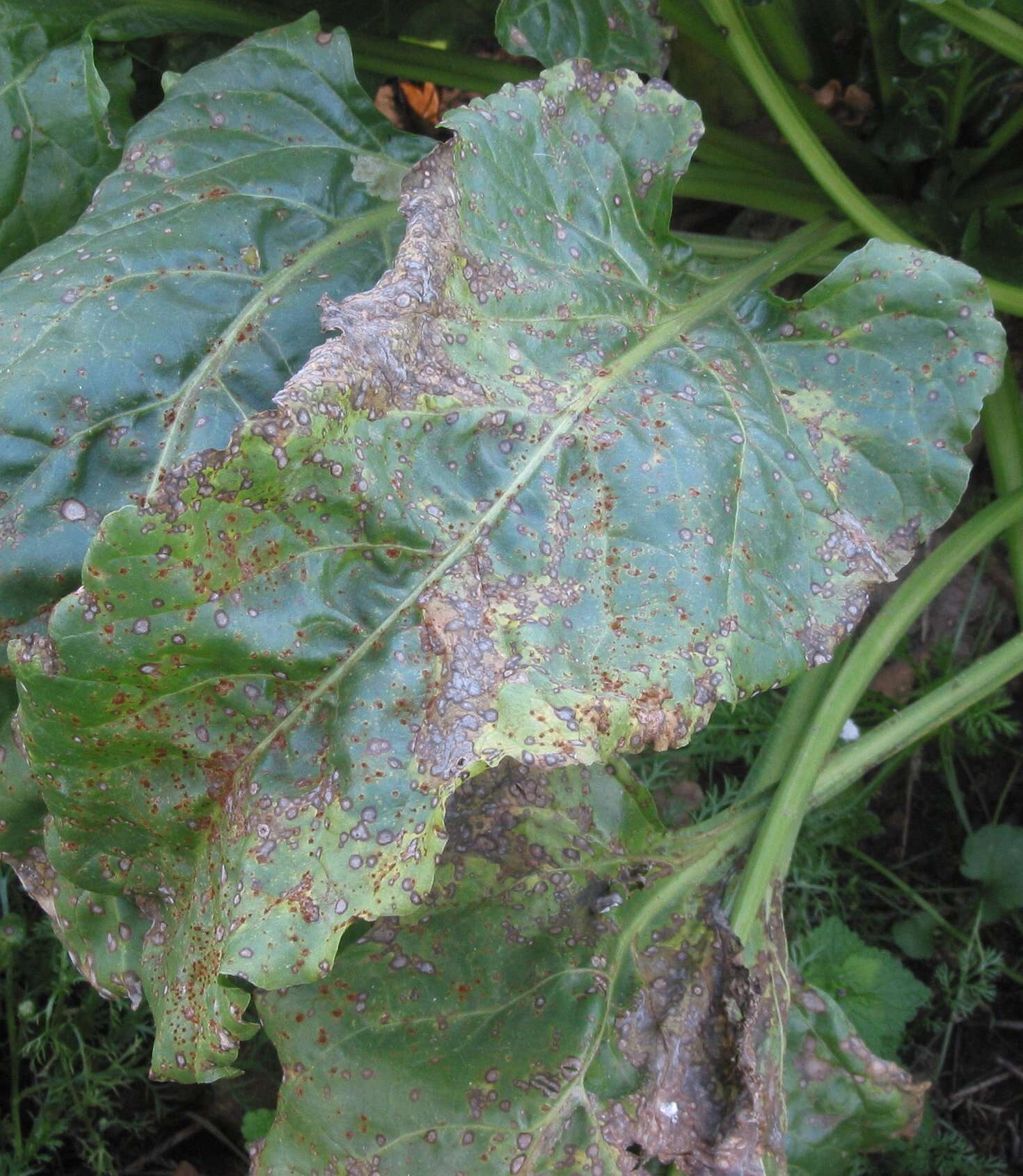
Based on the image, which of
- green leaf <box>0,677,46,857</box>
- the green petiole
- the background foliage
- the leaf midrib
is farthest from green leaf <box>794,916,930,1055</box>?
green leaf <box>0,677,46,857</box>

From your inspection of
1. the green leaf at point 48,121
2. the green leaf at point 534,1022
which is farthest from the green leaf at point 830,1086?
the green leaf at point 48,121

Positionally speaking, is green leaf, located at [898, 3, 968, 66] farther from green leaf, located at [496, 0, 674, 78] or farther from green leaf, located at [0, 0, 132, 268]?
green leaf, located at [0, 0, 132, 268]

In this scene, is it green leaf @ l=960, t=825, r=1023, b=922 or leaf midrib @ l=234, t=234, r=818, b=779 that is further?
green leaf @ l=960, t=825, r=1023, b=922

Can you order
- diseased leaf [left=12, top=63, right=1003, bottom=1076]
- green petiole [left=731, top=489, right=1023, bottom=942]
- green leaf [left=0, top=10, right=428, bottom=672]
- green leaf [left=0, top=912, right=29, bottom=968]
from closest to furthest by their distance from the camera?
1. diseased leaf [left=12, top=63, right=1003, bottom=1076]
2. green leaf [left=0, top=10, right=428, bottom=672]
3. green petiole [left=731, top=489, right=1023, bottom=942]
4. green leaf [left=0, top=912, right=29, bottom=968]

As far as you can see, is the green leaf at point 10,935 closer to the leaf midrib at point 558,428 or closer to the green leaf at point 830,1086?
the leaf midrib at point 558,428

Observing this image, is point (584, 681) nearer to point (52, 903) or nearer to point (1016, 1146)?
point (52, 903)

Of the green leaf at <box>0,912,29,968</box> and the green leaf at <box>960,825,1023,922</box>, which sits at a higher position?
the green leaf at <box>960,825,1023,922</box>
